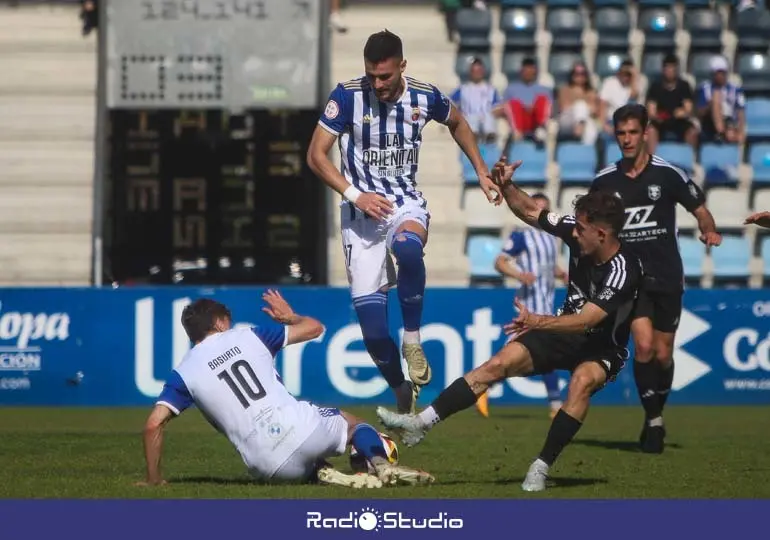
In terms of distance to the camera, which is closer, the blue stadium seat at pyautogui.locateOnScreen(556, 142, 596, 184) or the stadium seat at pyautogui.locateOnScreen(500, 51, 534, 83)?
the blue stadium seat at pyautogui.locateOnScreen(556, 142, 596, 184)

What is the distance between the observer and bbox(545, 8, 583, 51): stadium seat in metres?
20.8

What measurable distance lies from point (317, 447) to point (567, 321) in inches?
58.6

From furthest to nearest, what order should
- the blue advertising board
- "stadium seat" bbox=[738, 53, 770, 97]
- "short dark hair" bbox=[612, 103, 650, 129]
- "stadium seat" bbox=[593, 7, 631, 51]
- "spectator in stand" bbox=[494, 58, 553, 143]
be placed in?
"stadium seat" bbox=[738, 53, 770, 97], "stadium seat" bbox=[593, 7, 631, 51], "spectator in stand" bbox=[494, 58, 553, 143], the blue advertising board, "short dark hair" bbox=[612, 103, 650, 129]

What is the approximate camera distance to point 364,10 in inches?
816

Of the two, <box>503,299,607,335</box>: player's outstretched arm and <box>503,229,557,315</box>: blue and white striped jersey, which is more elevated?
<box>503,299,607,335</box>: player's outstretched arm

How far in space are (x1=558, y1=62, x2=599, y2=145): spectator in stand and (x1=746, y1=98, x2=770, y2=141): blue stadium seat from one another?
2166mm

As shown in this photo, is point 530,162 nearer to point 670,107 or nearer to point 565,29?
point 670,107

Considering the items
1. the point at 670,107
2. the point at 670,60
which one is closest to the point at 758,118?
the point at 670,107

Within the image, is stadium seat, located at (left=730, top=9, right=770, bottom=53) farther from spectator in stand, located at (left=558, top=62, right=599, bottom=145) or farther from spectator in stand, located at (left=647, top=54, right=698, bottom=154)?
spectator in stand, located at (left=558, top=62, right=599, bottom=145)

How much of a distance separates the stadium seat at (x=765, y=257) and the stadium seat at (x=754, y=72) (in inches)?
87.8

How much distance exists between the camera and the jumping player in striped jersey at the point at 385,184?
367 inches

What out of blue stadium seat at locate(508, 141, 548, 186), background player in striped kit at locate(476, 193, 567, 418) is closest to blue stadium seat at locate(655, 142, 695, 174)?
blue stadium seat at locate(508, 141, 548, 186)

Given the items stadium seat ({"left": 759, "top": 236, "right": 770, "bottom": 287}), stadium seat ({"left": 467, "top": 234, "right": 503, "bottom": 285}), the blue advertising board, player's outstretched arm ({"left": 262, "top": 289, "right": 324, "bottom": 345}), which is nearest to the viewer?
player's outstretched arm ({"left": 262, "top": 289, "right": 324, "bottom": 345})

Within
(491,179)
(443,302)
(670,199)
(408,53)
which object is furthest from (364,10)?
(491,179)
